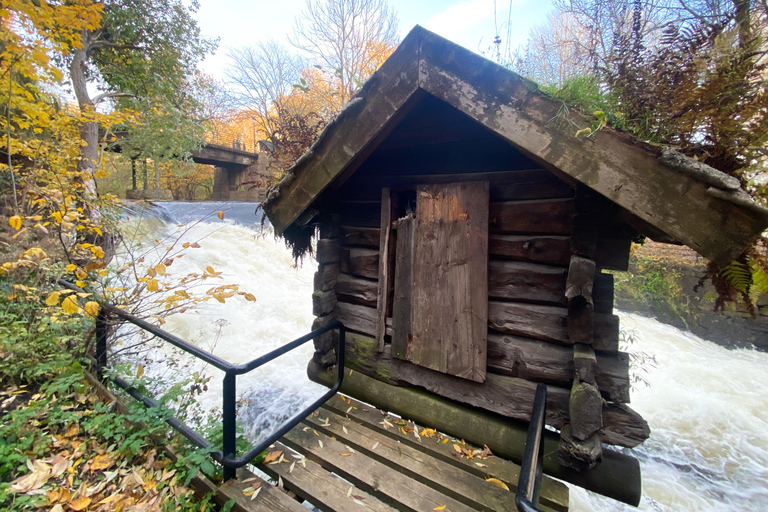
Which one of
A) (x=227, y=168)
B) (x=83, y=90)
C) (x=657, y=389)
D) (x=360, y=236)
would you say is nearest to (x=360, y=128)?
(x=360, y=236)

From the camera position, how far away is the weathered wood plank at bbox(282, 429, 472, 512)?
2.12 metres

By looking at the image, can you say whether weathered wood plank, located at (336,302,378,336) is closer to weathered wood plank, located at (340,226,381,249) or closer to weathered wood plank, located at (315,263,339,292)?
weathered wood plank, located at (315,263,339,292)

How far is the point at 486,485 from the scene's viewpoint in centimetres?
220

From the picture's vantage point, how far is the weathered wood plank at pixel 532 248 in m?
2.21

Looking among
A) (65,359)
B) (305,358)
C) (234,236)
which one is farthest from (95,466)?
(234,236)

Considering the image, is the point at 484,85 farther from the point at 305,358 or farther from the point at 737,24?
the point at 305,358

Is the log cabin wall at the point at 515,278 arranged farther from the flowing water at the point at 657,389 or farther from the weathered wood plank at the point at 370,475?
the flowing water at the point at 657,389

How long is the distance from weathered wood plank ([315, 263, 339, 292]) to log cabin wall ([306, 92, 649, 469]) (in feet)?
0.04

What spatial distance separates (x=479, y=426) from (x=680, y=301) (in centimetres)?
1078

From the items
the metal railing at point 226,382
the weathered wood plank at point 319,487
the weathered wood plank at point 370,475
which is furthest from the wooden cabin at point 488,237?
the weathered wood plank at point 319,487

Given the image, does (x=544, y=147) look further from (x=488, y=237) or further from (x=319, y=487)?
(x=319, y=487)

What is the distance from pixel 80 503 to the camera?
2193mm

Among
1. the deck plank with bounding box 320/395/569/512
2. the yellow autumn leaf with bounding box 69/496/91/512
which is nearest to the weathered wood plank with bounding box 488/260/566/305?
the deck plank with bounding box 320/395/569/512

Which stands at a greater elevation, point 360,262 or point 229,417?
point 360,262
